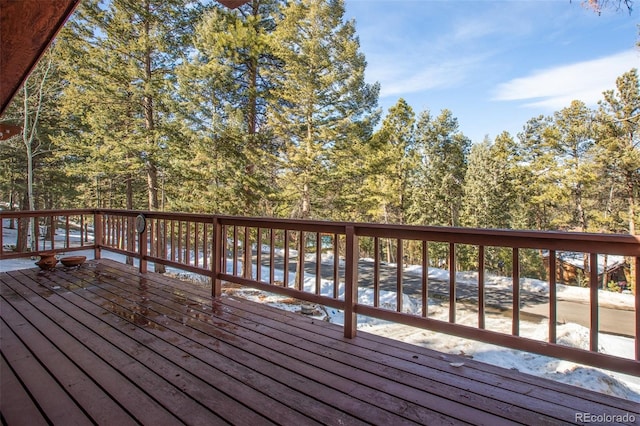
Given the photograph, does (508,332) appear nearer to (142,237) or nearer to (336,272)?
(336,272)

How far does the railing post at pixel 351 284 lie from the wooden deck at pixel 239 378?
112mm

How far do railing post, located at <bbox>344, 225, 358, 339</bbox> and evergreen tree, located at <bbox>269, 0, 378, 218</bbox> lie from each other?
8.55m

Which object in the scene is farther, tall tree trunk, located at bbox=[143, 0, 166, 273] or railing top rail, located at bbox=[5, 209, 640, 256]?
tall tree trunk, located at bbox=[143, 0, 166, 273]

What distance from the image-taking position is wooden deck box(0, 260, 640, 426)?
5.31 ft

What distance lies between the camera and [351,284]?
265cm

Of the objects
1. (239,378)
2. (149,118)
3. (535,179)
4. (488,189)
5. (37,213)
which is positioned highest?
(149,118)

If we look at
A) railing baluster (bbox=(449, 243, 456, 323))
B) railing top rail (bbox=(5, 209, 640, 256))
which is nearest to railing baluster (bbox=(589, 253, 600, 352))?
railing top rail (bbox=(5, 209, 640, 256))

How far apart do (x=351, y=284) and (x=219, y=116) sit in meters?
8.71

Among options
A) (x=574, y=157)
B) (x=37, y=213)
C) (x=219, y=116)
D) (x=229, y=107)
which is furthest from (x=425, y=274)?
(x=574, y=157)

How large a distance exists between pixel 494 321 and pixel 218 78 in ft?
34.0

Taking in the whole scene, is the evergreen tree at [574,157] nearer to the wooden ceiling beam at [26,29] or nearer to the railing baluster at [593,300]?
the railing baluster at [593,300]

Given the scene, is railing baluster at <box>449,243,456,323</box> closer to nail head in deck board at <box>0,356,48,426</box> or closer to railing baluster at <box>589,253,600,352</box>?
railing baluster at <box>589,253,600,352</box>

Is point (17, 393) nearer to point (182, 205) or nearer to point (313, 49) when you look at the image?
point (182, 205)

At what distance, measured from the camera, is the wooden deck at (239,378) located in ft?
5.31
